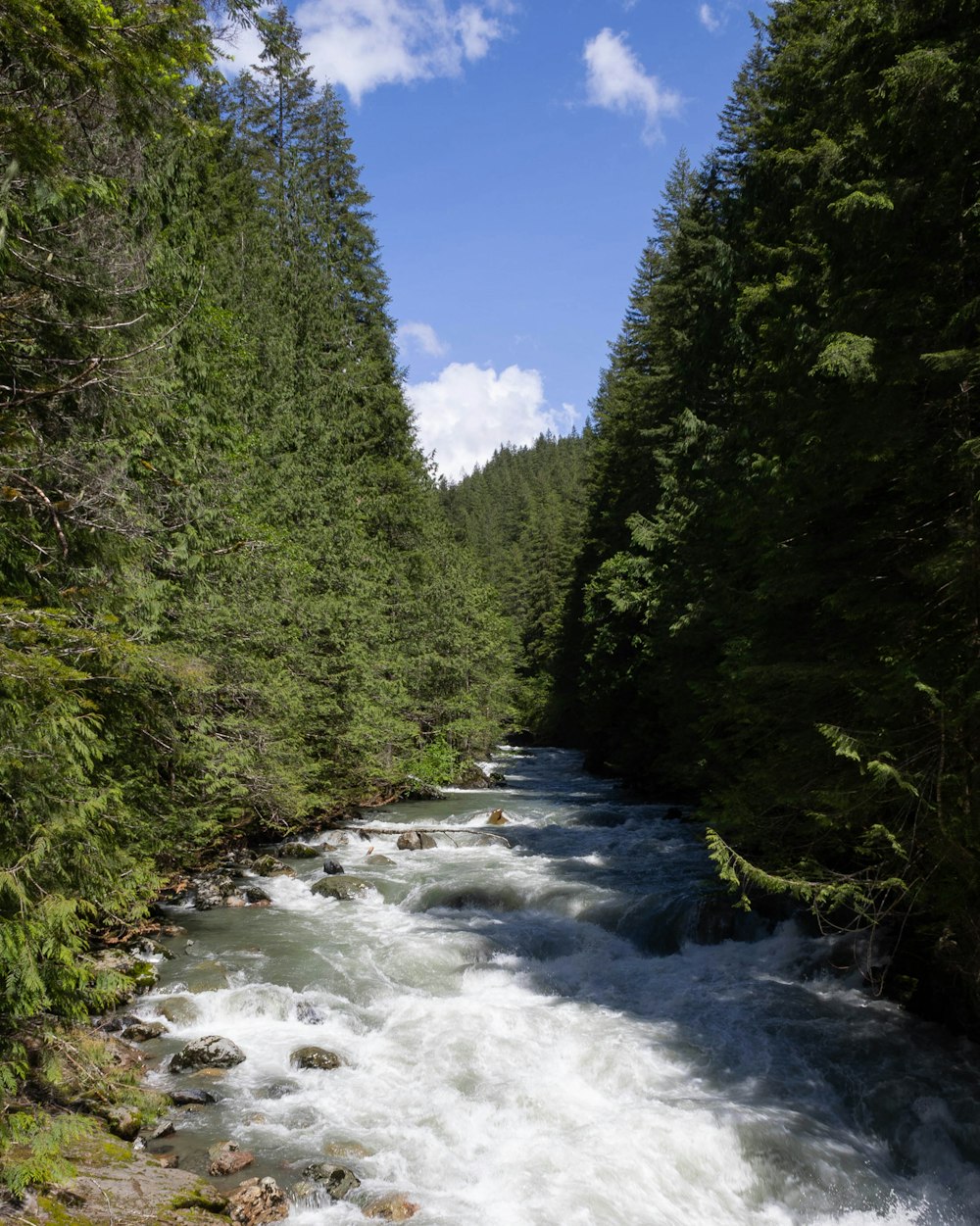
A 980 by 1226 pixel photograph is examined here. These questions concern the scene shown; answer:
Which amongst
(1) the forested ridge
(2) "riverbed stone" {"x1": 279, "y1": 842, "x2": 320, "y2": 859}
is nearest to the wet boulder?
(2) "riverbed stone" {"x1": 279, "y1": 842, "x2": 320, "y2": 859}

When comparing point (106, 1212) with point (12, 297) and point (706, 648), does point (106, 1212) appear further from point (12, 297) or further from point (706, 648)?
point (706, 648)

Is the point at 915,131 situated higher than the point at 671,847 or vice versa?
the point at 915,131

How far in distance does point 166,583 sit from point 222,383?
554 cm

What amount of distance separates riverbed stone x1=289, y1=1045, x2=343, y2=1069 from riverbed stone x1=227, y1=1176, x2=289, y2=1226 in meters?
2.18

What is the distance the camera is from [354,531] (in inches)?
934

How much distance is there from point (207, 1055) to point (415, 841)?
996 cm

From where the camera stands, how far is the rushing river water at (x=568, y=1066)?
22.2 feet

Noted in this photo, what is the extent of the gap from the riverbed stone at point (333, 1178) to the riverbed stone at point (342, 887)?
767 cm

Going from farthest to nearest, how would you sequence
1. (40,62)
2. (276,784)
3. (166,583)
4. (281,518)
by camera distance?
(281,518) → (276,784) → (166,583) → (40,62)

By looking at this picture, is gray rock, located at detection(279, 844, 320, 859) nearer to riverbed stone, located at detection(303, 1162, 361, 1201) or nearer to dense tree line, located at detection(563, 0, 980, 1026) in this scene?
dense tree line, located at detection(563, 0, 980, 1026)

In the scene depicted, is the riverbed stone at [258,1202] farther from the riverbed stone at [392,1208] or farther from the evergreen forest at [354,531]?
the evergreen forest at [354,531]

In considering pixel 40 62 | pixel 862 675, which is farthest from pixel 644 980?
pixel 40 62

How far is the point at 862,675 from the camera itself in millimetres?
7660

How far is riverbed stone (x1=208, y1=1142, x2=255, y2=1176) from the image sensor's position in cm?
669
